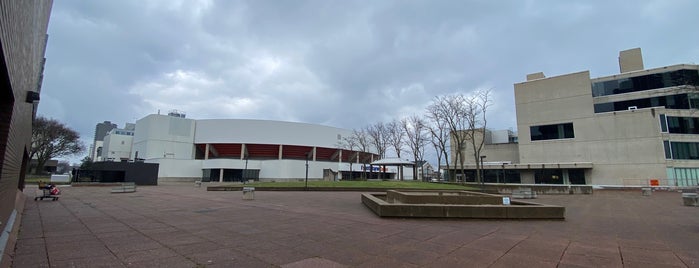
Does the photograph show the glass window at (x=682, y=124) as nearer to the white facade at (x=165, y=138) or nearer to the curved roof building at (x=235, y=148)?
the curved roof building at (x=235, y=148)

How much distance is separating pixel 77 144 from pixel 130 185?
168 ft

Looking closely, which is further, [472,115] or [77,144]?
[77,144]

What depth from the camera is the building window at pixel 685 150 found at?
40.0 meters

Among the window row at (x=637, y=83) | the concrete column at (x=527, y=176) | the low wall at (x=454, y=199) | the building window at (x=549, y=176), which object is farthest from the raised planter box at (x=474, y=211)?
the window row at (x=637, y=83)

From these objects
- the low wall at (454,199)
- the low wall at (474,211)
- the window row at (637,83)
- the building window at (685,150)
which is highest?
the window row at (637,83)

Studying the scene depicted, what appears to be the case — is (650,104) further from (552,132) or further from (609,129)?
(552,132)

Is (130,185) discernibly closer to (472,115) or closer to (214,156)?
(472,115)

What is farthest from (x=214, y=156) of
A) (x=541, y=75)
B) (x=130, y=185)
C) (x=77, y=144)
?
(x=541, y=75)

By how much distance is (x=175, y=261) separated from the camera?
515 centimetres

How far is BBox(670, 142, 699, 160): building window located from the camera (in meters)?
40.0

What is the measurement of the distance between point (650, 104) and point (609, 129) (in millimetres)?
5610

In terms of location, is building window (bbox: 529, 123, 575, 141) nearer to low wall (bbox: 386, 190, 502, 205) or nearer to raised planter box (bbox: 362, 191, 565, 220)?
low wall (bbox: 386, 190, 502, 205)

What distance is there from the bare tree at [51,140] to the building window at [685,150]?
89207 millimetres

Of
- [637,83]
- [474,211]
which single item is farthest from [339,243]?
[637,83]
